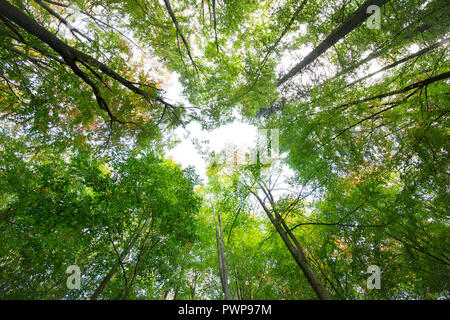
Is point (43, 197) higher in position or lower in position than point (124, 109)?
lower

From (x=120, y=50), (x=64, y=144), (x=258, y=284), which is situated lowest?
(x=258, y=284)

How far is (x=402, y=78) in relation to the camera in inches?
119

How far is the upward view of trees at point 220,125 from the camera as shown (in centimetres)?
289

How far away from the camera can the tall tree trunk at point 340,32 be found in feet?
8.87

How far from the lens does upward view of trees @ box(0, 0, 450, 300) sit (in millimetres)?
2895

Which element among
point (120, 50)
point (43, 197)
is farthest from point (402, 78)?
point (43, 197)

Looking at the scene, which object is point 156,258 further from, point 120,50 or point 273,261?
point 120,50

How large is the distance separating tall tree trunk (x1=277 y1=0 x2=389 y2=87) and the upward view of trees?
3 cm

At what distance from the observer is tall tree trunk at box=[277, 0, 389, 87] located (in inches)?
106

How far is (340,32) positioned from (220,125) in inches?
122

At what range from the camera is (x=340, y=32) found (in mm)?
3018

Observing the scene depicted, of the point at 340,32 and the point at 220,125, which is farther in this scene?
the point at 220,125

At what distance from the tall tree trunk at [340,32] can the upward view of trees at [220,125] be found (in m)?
0.03
